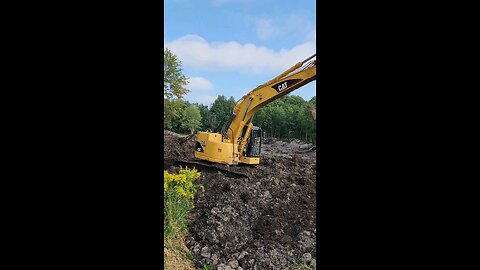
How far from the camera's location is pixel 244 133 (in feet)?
18.7

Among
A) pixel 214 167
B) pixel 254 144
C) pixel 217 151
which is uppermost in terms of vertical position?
pixel 254 144

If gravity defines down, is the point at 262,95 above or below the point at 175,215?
above

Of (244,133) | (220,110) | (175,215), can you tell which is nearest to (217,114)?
(220,110)

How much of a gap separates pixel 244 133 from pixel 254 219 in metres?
2.20

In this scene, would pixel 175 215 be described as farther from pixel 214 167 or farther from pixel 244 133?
pixel 244 133

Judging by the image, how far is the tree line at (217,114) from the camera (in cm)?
600

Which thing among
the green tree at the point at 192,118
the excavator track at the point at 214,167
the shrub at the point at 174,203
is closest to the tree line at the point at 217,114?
the green tree at the point at 192,118

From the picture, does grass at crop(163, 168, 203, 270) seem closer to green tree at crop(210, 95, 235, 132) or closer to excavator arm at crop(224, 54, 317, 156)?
excavator arm at crop(224, 54, 317, 156)

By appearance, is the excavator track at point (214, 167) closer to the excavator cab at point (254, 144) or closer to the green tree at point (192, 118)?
the excavator cab at point (254, 144)

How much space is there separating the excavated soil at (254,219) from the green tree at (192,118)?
4.07 ft
